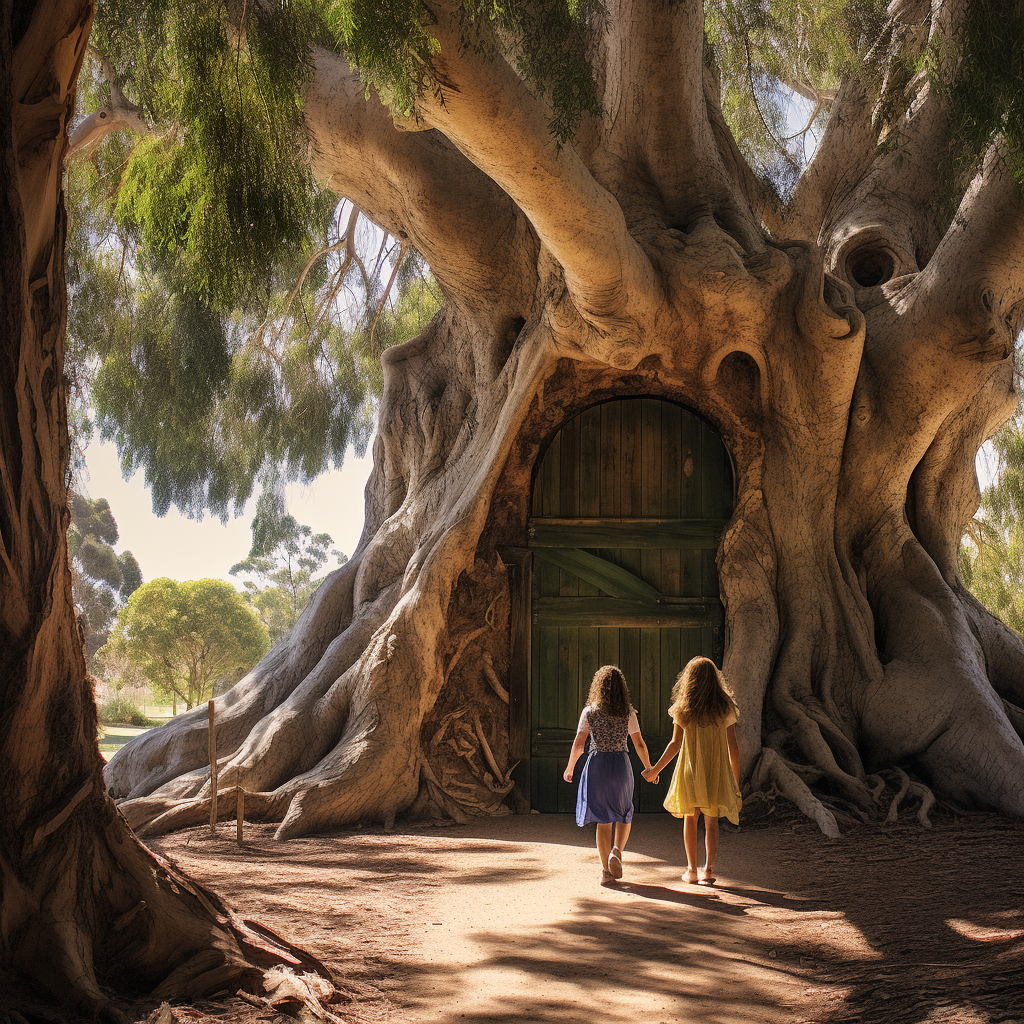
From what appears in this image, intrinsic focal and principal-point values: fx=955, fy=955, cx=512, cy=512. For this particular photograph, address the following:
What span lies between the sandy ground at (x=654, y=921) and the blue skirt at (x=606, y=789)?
0.38 metres

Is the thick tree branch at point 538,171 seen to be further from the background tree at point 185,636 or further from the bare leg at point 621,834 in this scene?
the background tree at point 185,636

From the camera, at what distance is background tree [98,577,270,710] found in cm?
2747

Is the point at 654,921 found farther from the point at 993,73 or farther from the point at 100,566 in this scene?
the point at 100,566

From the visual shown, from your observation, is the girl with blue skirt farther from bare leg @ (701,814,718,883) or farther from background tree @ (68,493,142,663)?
background tree @ (68,493,142,663)

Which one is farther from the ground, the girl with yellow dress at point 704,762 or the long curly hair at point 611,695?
the long curly hair at point 611,695

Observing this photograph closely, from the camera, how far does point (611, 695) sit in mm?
5594

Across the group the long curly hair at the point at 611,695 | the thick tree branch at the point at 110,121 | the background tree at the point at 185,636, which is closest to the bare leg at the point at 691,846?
the long curly hair at the point at 611,695

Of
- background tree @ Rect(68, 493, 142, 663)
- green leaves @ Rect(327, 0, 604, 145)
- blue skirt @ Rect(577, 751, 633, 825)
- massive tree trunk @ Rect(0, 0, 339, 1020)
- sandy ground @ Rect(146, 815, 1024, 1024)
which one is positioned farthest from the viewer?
background tree @ Rect(68, 493, 142, 663)

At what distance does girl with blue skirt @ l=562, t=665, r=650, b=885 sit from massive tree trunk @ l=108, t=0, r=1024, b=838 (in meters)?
1.68

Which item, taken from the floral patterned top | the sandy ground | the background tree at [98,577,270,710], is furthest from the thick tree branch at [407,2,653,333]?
the background tree at [98,577,270,710]

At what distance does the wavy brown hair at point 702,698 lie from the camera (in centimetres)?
547

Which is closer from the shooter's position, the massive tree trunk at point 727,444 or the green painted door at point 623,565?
the massive tree trunk at point 727,444

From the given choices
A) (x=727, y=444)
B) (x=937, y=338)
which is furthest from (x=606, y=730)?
→ (x=937, y=338)

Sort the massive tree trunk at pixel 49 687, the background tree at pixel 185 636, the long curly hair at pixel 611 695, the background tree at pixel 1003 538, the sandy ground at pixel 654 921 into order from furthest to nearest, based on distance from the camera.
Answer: the background tree at pixel 185 636 < the background tree at pixel 1003 538 < the long curly hair at pixel 611 695 < the sandy ground at pixel 654 921 < the massive tree trunk at pixel 49 687
